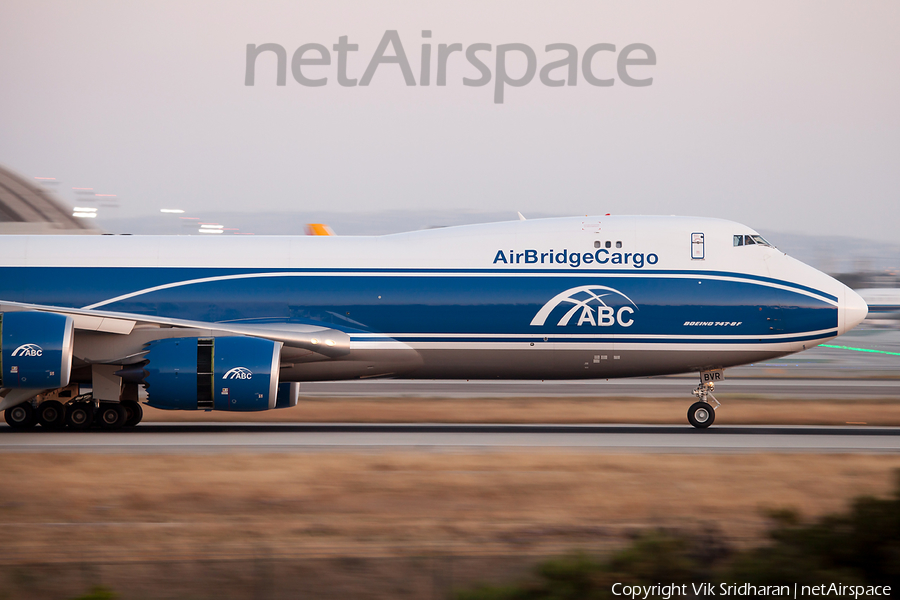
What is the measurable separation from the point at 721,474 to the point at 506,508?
4.22 meters

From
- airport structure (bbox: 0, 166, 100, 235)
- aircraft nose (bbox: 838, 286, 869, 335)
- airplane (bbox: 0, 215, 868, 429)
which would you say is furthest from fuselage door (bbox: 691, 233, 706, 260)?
airport structure (bbox: 0, 166, 100, 235)

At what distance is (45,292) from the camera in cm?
1884

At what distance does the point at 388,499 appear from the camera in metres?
10.8

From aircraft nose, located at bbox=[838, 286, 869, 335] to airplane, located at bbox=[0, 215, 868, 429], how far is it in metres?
0.03

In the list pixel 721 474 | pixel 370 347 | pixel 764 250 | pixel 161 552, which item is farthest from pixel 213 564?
pixel 764 250

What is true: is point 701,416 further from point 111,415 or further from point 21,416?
point 21,416

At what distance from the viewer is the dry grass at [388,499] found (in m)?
8.12

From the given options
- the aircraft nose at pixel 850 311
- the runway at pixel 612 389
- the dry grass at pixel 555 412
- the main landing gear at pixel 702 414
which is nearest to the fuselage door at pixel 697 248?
the main landing gear at pixel 702 414

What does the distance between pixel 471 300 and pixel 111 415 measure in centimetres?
872

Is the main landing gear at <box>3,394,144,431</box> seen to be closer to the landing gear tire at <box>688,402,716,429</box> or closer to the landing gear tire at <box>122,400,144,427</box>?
the landing gear tire at <box>122,400,144,427</box>

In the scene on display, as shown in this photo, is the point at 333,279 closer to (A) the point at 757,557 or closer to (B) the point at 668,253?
(B) the point at 668,253

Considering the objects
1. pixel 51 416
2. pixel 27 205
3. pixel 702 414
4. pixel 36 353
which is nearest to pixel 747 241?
pixel 702 414

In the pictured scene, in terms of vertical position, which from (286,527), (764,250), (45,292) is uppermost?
(764,250)

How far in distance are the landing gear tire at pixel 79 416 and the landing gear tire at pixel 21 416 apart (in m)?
0.82
